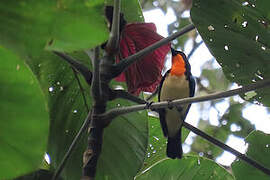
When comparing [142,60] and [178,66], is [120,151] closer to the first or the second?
[142,60]

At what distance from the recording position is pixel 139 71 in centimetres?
163

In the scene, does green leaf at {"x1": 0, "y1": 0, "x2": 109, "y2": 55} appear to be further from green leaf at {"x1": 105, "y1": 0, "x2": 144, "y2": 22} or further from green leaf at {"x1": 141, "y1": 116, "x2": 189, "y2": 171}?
green leaf at {"x1": 141, "y1": 116, "x2": 189, "y2": 171}

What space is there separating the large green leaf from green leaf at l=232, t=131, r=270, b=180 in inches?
9.3

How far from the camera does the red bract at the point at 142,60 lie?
1.54 m

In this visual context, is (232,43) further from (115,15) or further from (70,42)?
(70,42)

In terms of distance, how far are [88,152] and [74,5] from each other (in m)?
0.62

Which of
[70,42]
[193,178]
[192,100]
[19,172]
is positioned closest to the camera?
[70,42]

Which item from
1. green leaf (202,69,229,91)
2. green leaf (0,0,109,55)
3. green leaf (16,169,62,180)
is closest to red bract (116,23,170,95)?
green leaf (16,169,62,180)

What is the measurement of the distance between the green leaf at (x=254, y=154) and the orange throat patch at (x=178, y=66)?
2.73 feet

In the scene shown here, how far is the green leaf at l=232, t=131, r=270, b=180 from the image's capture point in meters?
1.53

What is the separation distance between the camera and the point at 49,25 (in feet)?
2.42

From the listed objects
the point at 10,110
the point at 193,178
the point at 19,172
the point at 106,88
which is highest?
the point at 106,88

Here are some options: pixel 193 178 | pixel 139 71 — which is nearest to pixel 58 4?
pixel 139 71

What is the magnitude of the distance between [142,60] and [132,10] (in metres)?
0.19
